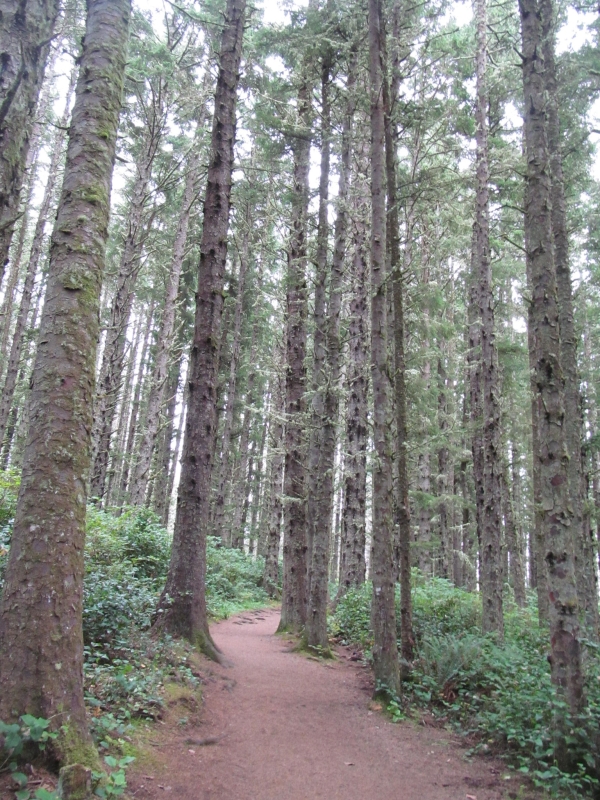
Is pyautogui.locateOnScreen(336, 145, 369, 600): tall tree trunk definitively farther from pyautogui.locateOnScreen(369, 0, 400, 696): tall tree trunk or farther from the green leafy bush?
pyautogui.locateOnScreen(369, 0, 400, 696): tall tree trunk

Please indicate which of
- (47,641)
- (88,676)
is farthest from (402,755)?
(47,641)

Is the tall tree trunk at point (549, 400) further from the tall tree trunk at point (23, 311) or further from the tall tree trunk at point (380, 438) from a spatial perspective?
the tall tree trunk at point (23, 311)

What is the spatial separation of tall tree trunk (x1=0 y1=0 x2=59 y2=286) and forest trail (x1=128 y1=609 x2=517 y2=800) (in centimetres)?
439

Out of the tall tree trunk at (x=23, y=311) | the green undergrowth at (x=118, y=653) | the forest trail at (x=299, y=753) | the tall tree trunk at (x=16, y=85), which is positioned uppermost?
the tall tree trunk at (x=23, y=311)

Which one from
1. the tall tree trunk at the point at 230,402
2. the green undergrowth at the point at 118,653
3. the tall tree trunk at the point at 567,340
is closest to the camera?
the green undergrowth at the point at 118,653

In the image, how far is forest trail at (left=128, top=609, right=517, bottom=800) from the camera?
421 centimetres

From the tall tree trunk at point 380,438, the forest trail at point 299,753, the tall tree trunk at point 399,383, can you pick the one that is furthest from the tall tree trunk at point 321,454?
the tall tree trunk at point 380,438

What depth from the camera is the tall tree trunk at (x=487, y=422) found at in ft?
31.9

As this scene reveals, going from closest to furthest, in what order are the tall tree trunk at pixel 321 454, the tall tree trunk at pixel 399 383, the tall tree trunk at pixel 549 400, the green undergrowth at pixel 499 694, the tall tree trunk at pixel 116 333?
1. the green undergrowth at pixel 499 694
2. the tall tree trunk at pixel 549 400
3. the tall tree trunk at pixel 399 383
4. the tall tree trunk at pixel 321 454
5. the tall tree trunk at pixel 116 333

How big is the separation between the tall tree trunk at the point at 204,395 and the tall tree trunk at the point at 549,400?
453cm

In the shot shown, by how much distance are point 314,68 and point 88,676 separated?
12316mm

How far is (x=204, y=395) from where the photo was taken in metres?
7.93

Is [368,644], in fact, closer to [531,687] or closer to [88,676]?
[531,687]

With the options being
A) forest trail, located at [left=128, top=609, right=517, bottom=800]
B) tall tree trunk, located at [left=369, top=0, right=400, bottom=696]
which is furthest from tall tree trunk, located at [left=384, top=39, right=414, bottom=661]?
forest trail, located at [left=128, top=609, right=517, bottom=800]
